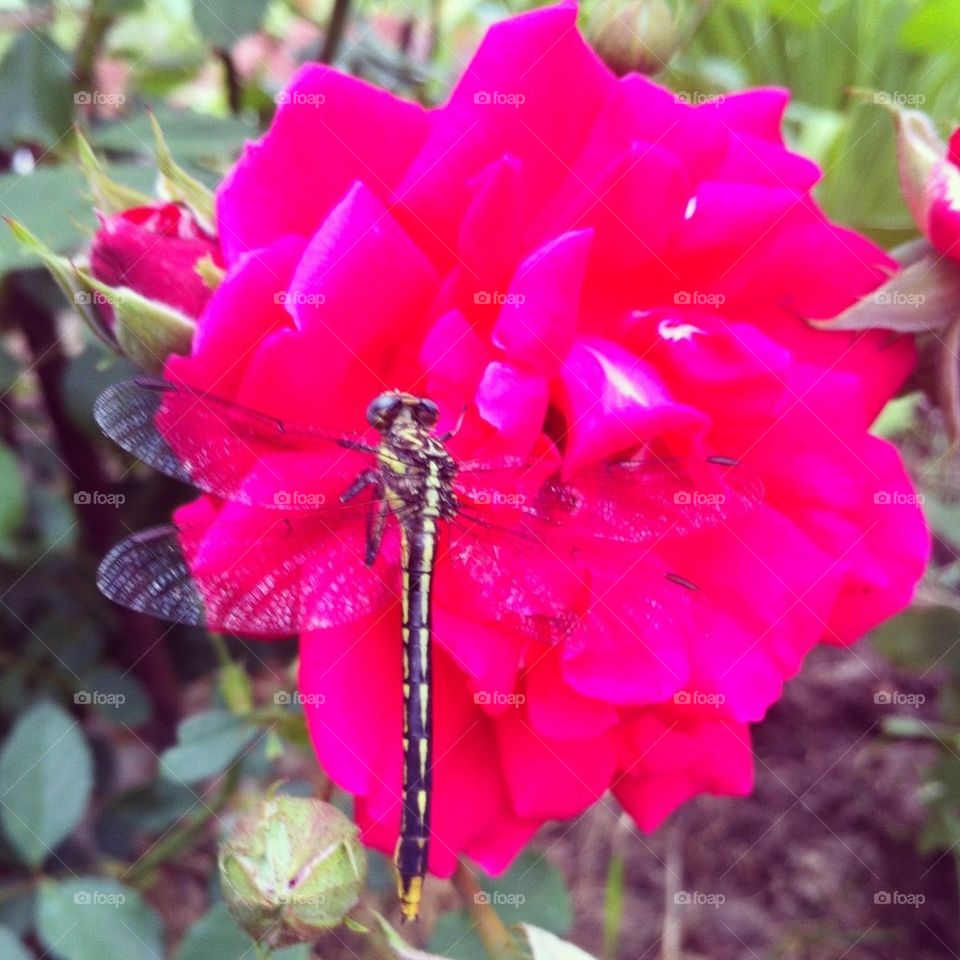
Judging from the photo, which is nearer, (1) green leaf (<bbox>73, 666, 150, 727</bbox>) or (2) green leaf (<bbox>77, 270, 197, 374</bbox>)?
(2) green leaf (<bbox>77, 270, 197, 374</bbox>)

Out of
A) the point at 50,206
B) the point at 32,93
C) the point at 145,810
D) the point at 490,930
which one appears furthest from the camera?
the point at 145,810

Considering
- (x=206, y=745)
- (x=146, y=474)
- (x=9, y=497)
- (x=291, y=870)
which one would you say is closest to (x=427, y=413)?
(x=291, y=870)

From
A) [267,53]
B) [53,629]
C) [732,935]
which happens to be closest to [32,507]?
[53,629]

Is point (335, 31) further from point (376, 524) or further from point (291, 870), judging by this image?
point (291, 870)

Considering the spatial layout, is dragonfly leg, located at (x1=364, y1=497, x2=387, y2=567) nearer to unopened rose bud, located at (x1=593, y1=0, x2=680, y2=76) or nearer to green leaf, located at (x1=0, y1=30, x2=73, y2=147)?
unopened rose bud, located at (x1=593, y1=0, x2=680, y2=76)

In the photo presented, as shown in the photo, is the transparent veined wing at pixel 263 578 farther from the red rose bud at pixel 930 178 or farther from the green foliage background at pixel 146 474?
the red rose bud at pixel 930 178

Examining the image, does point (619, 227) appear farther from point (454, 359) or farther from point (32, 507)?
point (32, 507)

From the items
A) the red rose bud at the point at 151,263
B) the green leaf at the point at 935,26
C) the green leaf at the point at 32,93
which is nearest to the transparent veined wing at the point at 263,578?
the red rose bud at the point at 151,263

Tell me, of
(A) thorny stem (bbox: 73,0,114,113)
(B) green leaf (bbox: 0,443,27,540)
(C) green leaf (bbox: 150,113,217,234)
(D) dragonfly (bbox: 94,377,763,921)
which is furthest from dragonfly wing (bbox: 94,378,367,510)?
(A) thorny stem (bbox: 73,0,114,113)
